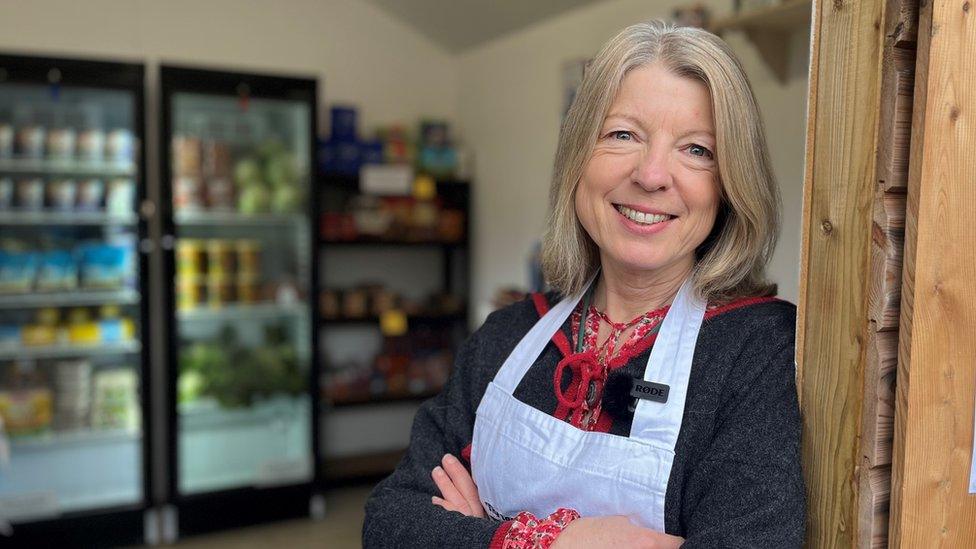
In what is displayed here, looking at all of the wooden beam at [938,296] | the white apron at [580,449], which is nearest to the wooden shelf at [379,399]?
the white apron at [580,449]

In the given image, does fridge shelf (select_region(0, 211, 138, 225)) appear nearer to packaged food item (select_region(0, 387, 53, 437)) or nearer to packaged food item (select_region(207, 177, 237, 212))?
packaged food item (select_region(207, 177, 237, 212))

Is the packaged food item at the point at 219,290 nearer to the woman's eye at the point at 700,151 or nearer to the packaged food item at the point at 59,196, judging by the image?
the packaged food item at the point at 59,196

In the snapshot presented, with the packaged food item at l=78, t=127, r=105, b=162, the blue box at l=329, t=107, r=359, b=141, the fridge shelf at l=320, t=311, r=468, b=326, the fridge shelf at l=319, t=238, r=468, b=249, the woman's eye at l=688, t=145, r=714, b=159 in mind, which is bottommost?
the fridge shelf at l=320, t=311, r=468, b=326

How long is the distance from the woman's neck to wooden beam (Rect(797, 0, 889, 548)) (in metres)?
0.19

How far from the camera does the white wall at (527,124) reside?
255cm

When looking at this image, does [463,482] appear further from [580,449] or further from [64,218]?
[64,218]

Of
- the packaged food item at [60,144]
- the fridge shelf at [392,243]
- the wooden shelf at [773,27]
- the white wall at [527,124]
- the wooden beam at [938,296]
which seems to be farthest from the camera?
the fridge shelf at [392,243]

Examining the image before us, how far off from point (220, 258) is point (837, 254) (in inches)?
135

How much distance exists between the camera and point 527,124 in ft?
13.2

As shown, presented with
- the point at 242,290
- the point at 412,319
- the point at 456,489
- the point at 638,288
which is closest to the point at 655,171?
the point at 638,288

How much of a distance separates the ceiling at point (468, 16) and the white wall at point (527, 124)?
0.07 m

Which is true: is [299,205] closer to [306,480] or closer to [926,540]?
[306,480]

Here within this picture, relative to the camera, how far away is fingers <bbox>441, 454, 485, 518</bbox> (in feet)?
4.06

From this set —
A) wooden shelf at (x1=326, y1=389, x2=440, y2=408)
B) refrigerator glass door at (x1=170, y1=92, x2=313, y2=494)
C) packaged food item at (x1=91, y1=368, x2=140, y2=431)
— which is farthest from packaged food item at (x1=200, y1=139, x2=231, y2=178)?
wooden shelf at (x1=326, y1=389, x2=440, y2=408)
